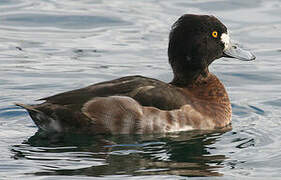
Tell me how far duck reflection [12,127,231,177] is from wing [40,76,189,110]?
0.39m

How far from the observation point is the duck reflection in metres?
7.21

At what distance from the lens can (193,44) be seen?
30.6 feet

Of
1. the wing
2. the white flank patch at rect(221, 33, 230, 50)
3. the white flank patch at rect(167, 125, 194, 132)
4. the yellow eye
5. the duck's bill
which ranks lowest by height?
the white flank patch at rect(167, 125, 194, 132)

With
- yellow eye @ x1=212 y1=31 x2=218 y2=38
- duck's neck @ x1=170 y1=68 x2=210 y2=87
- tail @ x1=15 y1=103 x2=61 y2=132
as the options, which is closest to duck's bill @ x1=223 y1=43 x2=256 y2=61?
yellow eye @ x1=212 y1=31 x2=218 y2=38

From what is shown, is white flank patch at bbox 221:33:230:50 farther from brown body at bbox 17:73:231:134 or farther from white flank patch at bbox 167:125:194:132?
white flank patch at bbox 167:125:194:132

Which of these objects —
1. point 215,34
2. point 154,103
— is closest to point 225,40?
point 215,34

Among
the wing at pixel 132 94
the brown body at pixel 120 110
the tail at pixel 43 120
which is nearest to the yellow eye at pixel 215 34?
the brown body at pixel 120 110

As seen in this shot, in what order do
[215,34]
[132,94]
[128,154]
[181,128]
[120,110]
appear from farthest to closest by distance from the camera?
[215,34] → [181,128] → [132,94] → [120,110] → [128,154]

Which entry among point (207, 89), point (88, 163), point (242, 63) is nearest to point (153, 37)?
point (242, 63)

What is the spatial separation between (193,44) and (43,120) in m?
2.15

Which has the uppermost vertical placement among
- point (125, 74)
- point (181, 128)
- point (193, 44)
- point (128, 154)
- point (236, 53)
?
point (193, 44)

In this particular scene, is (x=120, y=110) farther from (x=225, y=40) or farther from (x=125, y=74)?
(x=125, y=74)

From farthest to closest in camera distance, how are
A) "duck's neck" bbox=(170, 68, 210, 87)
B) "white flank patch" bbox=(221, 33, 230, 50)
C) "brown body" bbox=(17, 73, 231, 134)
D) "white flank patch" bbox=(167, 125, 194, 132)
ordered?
"white flank patch" bbox=(221, 33, 230, 50), "duck's neck" bbox=(170, 68, 210, 87), "white flank patch" bbox=(167, 125, 194, 132), "brown body" bbox=(17, 73, 231, 134)

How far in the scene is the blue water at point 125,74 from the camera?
7434mm
